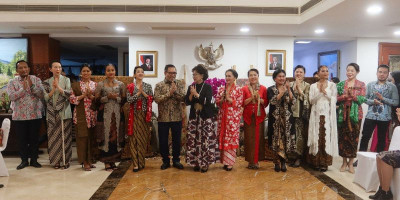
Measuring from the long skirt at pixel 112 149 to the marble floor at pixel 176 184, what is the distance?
20 cm

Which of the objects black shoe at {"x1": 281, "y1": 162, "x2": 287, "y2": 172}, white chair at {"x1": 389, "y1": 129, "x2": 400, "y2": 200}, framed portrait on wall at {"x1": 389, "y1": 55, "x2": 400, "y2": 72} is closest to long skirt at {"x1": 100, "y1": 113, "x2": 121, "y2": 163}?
black shoe at {"x1": 281, "y1": 162, "x2": 287, "y2": 172}

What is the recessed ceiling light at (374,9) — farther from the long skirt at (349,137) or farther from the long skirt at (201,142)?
the long skirt at (201,142)

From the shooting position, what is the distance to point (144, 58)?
23.1 feet

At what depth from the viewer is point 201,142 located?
474 centimetres

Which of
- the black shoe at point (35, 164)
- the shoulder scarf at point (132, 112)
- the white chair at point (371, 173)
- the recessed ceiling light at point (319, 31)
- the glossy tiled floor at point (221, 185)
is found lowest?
the glossy tiled floor at point (221, 185)

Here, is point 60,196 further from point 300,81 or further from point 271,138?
point 300,81

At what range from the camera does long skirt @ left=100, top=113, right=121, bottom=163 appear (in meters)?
4.70

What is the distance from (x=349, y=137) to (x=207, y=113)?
2094mm

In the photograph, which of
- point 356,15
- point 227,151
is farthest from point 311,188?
point 356,15

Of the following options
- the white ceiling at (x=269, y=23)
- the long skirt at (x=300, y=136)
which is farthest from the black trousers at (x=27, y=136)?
the long skirt at (x=300, y=136)

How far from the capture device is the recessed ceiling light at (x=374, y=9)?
4488 mm

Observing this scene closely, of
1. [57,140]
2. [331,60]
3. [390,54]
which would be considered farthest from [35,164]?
[390,54]

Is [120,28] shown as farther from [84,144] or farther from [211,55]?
[84,144]

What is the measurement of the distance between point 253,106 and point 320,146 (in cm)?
116
